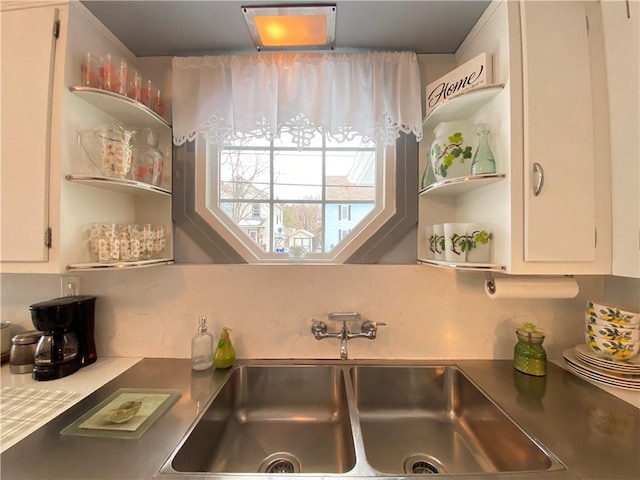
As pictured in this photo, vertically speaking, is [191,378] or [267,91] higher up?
[267,91]

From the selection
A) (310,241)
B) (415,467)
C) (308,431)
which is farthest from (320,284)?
(415,467)

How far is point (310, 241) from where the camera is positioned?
1.42 metres

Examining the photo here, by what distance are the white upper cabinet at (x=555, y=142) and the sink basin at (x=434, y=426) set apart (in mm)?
513

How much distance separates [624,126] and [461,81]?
531 millimetres

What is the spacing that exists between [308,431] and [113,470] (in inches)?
25.1

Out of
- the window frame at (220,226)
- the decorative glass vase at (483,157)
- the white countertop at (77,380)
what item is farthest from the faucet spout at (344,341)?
the white countertop at (77,380)

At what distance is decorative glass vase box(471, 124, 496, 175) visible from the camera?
0.98m

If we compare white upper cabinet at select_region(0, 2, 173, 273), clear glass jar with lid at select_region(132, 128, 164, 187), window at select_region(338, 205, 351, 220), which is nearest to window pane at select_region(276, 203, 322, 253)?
window at select_region(338, 205, 351, 220)

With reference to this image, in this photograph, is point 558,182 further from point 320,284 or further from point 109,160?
point 109,160

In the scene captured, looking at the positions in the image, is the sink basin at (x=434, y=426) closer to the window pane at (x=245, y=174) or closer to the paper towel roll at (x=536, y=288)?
the paper towel roll at (x=536, y=288)

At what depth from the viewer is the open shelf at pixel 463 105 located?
3.13 ft

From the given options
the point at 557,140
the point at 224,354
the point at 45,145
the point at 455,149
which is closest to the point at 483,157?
the point at 455,149

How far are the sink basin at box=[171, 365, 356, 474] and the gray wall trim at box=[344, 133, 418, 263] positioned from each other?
563 mm

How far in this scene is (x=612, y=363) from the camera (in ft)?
3.22
